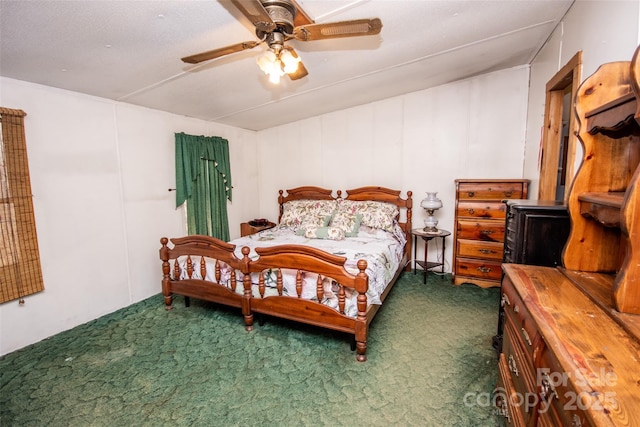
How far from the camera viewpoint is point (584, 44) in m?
1.92

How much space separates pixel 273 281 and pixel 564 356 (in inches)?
78.9

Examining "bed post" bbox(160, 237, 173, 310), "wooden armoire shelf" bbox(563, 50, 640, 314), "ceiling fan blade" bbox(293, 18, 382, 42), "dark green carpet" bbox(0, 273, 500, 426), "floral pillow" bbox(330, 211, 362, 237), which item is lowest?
"dark green carpet" bbox(0, 273, 500, 426)

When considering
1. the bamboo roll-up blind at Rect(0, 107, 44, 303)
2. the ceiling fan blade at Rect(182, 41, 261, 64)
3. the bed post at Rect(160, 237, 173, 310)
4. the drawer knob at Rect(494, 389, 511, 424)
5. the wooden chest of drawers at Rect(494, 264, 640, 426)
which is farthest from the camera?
the bed post at Rect(160, 237, 173, 310)

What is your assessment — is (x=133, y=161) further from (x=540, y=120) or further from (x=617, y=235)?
(x=540, y=120)

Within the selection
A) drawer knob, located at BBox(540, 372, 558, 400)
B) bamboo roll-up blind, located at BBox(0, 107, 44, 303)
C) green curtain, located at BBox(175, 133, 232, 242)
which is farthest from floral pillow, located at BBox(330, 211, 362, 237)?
bamboo roll-up blind, located at BBox(0, 107, 44, 303)

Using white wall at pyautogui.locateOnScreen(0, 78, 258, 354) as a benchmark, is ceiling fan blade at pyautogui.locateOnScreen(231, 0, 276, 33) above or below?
above

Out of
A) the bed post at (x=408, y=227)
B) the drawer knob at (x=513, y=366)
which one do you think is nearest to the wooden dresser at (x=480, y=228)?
the bed post at (x=408, y=227)

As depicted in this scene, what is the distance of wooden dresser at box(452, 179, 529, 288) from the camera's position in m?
3.23

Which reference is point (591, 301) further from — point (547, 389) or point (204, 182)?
point (204, 182)

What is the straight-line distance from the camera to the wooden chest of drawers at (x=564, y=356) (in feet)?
2.16

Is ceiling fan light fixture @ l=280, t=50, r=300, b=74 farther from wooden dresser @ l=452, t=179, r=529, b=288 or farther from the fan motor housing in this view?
wooden dresser @ l=452, t=179, r=529, b=288

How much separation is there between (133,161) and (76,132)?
0.54m

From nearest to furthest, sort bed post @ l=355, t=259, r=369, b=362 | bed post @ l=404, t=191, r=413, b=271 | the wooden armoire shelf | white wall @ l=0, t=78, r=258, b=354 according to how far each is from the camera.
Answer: the wooden armoire shelf
bed post @ l=355, t=259, r=369, b=362
white wall @ l=0, t=78, r=258, b=354
bed post @ l=404, t=191, r=413, b=271

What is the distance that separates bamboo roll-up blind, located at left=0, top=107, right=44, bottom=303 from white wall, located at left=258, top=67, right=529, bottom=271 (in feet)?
9.66
